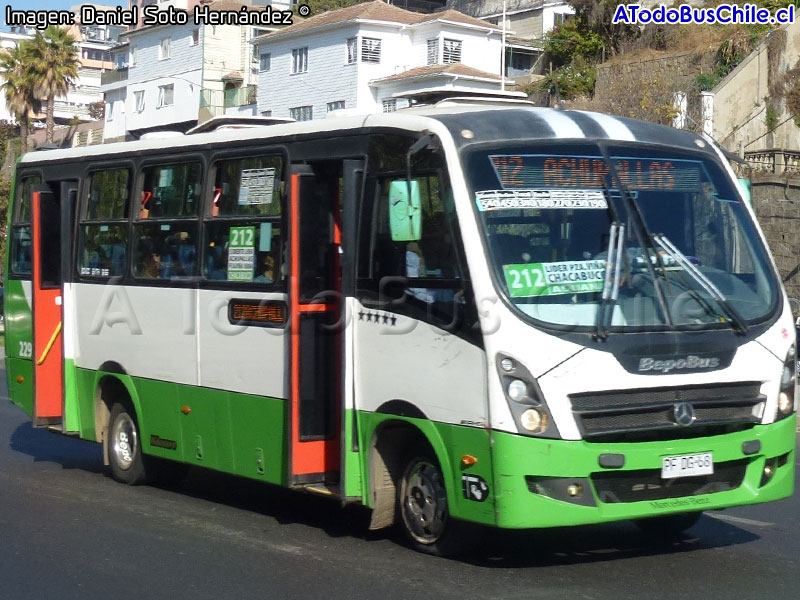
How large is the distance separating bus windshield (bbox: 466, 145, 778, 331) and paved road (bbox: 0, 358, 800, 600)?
1492 mm

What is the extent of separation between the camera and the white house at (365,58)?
50.4m

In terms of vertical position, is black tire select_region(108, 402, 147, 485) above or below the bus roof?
below

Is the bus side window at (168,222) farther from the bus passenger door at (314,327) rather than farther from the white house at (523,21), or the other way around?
the white house at (523,21)

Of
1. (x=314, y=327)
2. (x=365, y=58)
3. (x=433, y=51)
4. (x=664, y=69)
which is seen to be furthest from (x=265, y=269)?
(x=433, y=51)

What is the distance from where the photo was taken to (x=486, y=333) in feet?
23.0

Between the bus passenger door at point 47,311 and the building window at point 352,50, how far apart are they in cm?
3996

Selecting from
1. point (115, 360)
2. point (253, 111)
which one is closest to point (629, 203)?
point (115, 360)

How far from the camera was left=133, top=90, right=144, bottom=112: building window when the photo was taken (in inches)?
2466

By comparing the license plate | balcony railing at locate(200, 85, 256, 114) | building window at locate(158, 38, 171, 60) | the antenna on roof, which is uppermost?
building window at locate(158, 38, 171, 60)

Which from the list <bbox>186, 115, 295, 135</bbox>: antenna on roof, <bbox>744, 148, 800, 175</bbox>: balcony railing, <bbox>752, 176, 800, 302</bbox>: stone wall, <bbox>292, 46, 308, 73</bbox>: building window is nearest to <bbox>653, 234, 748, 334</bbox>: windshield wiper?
<bbox>186, 115, 295, 135</bbox>: antenna on roof

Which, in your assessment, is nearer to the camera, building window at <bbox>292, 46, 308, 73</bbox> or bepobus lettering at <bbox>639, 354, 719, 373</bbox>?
bepobus lettering at <bbox>639, 354, 719, 373</bbox>

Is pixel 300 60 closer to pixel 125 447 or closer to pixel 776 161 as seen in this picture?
pixel 776 161

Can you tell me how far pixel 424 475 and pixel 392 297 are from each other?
44.7 inches

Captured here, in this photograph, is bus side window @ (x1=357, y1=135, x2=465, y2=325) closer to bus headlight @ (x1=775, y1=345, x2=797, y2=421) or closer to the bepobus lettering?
the bepobus lettering
